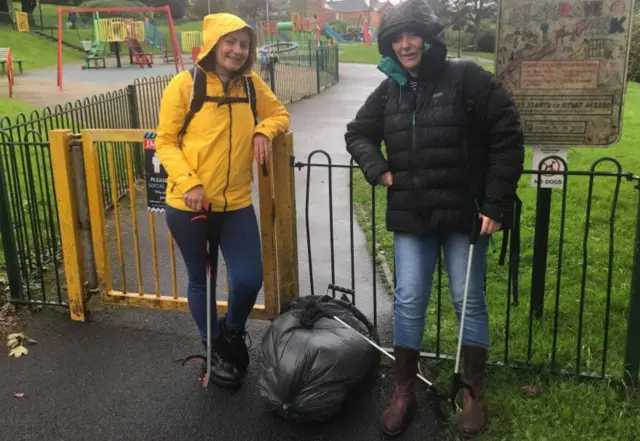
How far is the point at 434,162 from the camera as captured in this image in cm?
304

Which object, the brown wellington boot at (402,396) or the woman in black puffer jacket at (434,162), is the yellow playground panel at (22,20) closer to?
the woman in black puffer jacket at (434,162)

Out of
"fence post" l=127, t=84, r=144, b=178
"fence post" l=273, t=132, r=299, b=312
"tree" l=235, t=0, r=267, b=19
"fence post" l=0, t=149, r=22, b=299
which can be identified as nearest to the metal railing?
"fence post" l=273, t=132, r=299, b=312

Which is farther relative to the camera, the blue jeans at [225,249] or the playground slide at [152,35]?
the playground slide at [152,35]

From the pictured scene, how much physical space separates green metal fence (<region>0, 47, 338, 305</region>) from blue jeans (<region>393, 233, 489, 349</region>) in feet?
7.57

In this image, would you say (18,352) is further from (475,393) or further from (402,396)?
(475,393)

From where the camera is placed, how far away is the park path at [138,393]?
3.42 meters

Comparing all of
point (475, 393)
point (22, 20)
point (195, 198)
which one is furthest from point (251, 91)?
point (22, 20)

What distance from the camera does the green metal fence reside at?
482 centimetres

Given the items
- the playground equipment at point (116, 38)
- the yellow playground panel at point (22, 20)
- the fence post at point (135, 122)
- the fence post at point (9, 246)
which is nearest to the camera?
the fence post at point (9, 246)

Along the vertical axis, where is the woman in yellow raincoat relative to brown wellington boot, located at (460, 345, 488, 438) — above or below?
above

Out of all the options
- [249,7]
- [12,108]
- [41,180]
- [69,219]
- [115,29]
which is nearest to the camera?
[69,219]

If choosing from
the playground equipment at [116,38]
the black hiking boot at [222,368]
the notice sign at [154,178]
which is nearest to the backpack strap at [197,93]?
the notice sign at [154,178]

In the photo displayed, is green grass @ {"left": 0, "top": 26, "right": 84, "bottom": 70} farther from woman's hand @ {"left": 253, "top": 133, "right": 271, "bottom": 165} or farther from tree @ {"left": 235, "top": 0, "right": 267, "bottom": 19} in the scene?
tree @ {"left": 235, "top": 0, "right": 267, "bottom": 19}

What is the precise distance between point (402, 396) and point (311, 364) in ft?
1.67
